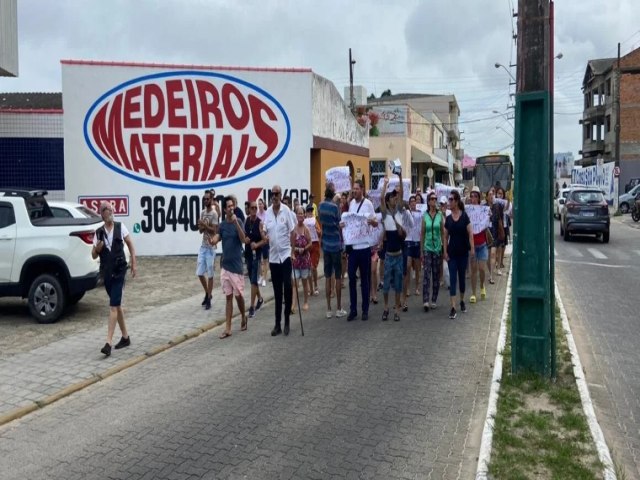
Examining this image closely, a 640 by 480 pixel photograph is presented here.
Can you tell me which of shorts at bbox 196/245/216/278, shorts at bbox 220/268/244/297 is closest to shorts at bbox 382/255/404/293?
shorts at bbox 220/268/244/297

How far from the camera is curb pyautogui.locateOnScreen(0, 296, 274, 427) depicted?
6134mm

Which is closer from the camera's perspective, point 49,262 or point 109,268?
point 109,268

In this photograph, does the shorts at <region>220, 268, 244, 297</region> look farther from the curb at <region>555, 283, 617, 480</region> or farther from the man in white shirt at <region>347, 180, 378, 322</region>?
the curb at <region>555, 283, 617, 480</region>

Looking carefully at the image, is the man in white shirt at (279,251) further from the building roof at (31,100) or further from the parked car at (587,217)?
the building roof at (31,100)

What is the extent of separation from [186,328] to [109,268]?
76.9 inches

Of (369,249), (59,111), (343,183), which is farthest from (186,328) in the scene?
(59,111)

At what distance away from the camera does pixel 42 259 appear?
987 cm

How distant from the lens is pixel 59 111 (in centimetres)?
1762

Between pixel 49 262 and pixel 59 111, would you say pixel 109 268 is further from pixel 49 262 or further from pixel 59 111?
pixel 59 111

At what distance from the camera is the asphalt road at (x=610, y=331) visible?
5539 millimetres

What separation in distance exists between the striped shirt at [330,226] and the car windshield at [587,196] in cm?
1500

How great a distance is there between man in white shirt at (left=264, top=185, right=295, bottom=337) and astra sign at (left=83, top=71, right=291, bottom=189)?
29.6 ft

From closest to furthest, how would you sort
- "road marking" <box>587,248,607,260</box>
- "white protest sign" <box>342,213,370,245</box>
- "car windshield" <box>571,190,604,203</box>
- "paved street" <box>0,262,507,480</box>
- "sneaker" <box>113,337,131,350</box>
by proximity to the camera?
1. "paved street" <box>0,262,507,480</box>
2. "sneaker" <box>113,337,131,350</box>
3. "white protest sign" <box>342,213,370,245</box>
4. "road marking" <box>587,248,607,260</box>
5. "car windshield" <box>571,190,604,203</box>

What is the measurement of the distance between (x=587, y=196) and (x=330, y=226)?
51.2 feet
